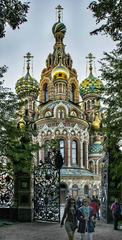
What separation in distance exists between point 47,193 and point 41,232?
3.60 meters

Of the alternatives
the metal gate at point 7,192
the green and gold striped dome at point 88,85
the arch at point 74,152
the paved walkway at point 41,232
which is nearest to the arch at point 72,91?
the green and gold striped dome at point 88,85

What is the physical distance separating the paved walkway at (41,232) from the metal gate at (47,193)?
3.52 feet

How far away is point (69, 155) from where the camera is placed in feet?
145

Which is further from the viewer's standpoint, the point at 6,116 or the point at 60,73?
the point at 60,73

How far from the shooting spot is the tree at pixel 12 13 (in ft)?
24.2

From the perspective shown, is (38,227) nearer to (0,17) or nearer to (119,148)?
(119,148)

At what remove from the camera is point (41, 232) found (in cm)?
1298

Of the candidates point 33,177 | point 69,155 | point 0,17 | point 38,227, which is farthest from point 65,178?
point 0,17

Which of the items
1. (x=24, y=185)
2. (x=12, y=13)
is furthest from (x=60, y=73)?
(x=12, y=13)

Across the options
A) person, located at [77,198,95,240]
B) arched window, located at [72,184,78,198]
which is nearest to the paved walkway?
person, located at [77,198,95,240]

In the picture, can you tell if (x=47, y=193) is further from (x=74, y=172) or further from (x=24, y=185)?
(x=74, y=172)

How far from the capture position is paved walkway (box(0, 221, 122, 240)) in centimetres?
1193

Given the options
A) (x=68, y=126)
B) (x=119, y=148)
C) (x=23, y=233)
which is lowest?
(x=23, y=233)

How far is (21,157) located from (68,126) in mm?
30541
